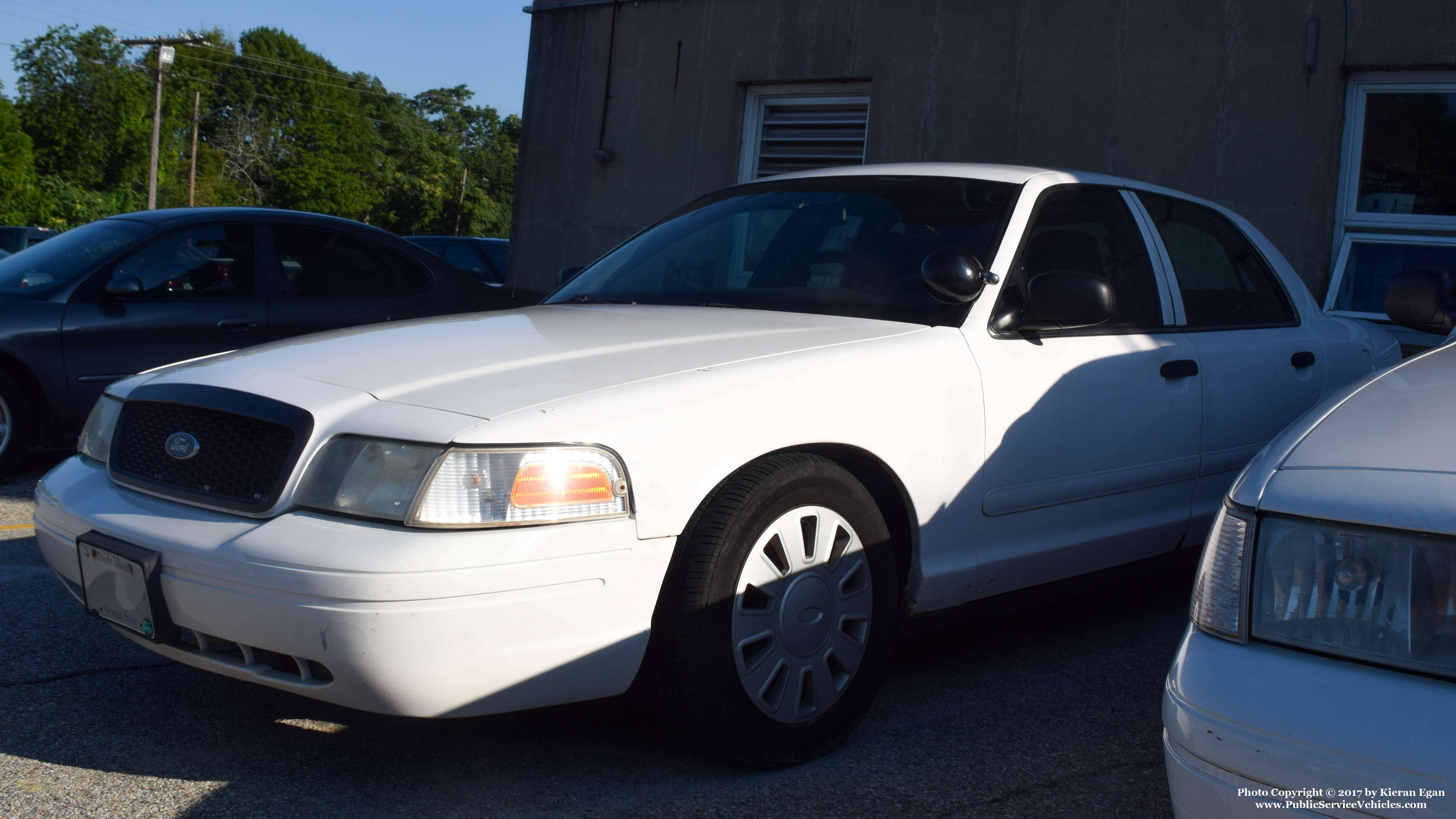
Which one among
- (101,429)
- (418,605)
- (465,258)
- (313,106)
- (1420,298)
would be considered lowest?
(418,605)

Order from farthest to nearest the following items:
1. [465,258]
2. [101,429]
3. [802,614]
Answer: [465,258] < [101,429] < [802,614]

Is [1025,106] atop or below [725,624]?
atop

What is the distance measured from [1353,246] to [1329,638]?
6560mm

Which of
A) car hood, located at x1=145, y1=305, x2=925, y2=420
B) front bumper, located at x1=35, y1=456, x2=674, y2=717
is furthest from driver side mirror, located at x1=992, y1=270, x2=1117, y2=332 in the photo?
front bumper, located at x1=35, y1=456, x2=674, y2=717

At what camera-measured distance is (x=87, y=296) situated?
19.7ft

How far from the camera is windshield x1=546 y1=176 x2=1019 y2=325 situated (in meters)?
3.44

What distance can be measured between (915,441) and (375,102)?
9210cm

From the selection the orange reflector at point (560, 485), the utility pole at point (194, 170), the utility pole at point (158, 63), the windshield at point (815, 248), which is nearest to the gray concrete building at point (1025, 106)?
the windshield at point (815, 248)

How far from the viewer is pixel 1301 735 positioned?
1.71 meters

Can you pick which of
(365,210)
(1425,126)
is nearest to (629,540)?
(1425,126)

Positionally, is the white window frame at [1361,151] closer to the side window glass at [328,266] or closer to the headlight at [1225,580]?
the side window glass at [328,266]

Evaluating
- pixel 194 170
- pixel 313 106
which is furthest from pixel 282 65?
pixel 194 170

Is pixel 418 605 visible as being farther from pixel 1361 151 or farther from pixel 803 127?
pixel 803 127

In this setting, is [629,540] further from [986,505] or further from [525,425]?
[986,505]
